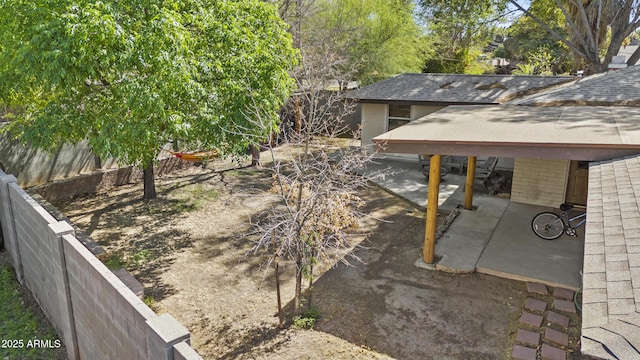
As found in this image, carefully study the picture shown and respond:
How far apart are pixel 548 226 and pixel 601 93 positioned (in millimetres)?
4282

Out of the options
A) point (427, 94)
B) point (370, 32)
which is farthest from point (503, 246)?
point (370, 32)

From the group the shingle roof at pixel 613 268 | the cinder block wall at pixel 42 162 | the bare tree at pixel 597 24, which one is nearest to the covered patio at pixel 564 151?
the shingle roof at pixel 613 268

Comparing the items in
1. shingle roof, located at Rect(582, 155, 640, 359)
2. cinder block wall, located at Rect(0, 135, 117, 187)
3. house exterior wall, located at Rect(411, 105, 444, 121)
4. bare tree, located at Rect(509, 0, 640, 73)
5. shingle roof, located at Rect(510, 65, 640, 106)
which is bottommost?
cinder block wall, located at Rect(0, 135, 117, 187)

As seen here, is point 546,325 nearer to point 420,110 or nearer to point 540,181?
point 540,181

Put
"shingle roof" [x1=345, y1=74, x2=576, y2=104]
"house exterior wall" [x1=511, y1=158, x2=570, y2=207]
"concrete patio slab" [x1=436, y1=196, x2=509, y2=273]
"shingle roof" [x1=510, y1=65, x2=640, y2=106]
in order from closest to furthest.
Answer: "concrete patio slab" [x1=436, y1=196, x2=509, y2=273] → "shingle roof" [x1=510, y1=65, x2=640, y2=106] → "house exterior wall" [x1=511, y1=158, x2=570, y2=207] → "shingle roof" [x1=345, y1=74, x2=576, y2=104]

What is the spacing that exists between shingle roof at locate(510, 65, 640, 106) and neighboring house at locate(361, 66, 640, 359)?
2 cm

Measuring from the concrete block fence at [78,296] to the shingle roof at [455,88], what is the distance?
40.5ft

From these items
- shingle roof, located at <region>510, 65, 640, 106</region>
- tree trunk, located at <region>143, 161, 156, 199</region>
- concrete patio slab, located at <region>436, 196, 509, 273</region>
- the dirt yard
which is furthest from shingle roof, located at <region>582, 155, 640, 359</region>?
tree trunk, located at <region>143, 161, 156, 199</region>

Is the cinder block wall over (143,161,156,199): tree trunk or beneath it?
over

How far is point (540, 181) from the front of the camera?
37.7ft

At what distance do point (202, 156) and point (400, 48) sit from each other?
16.5m

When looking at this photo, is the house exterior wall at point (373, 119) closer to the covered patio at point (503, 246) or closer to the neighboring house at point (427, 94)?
the neighboring house at point (427, 94)

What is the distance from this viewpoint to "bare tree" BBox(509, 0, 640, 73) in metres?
17.8

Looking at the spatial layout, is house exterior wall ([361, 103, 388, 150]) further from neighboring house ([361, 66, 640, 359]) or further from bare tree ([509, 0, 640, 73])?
bare tree ([509, 0, 640, 73])
